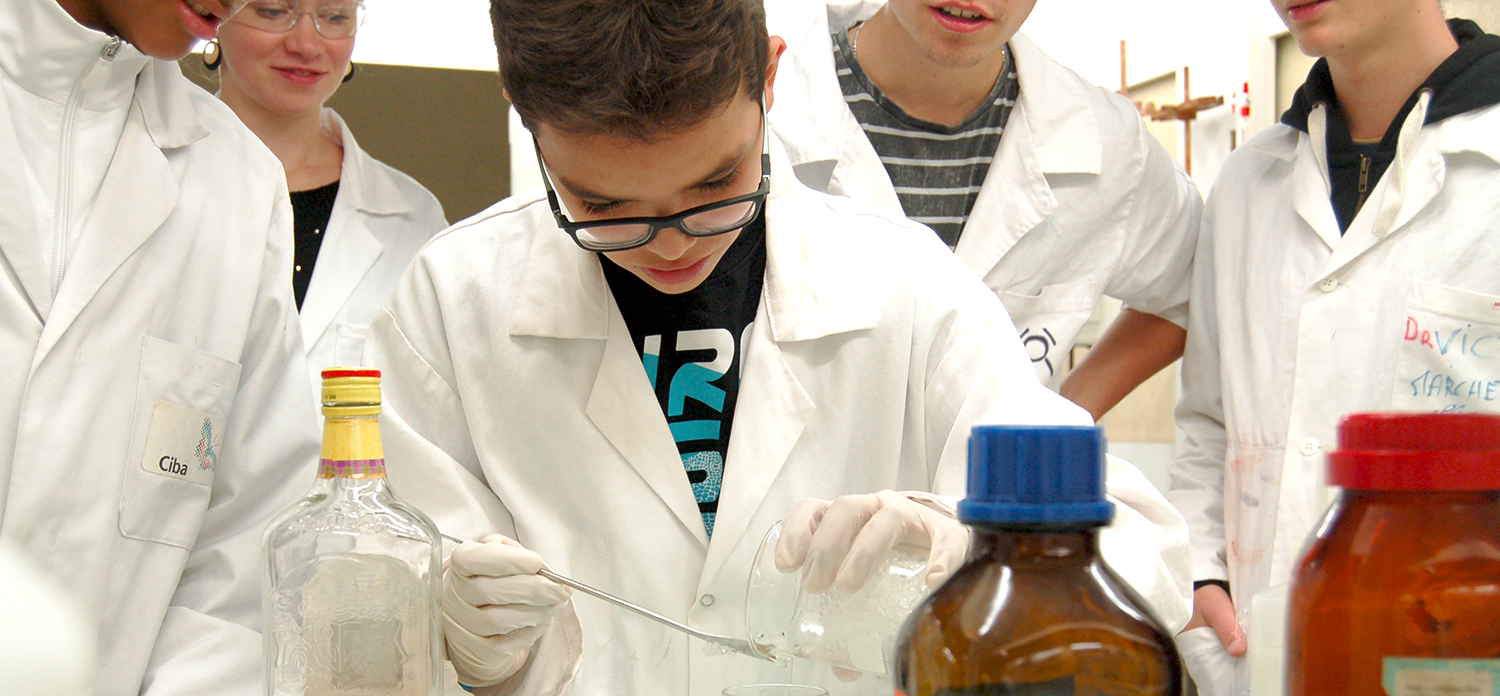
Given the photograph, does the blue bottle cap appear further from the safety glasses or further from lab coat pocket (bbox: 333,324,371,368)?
the safety glasses

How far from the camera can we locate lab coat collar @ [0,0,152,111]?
4.03 ft

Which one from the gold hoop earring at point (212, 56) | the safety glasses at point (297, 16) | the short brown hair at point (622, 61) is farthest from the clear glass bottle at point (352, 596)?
the gold hoop earring at point (212, 56)

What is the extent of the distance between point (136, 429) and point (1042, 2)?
3225 millimetres

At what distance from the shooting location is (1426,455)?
1.40 feet

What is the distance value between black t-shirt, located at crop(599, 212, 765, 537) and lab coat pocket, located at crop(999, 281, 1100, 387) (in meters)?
0.79

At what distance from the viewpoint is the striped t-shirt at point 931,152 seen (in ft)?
6.17

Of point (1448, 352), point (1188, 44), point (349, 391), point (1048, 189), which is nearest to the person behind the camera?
point (349, 391)

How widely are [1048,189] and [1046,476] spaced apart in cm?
152

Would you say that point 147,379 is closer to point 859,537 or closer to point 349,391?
point 349,391

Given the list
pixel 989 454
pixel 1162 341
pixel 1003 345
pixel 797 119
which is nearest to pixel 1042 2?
pixel 1162 341

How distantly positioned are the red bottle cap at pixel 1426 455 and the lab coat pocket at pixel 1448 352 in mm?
1320

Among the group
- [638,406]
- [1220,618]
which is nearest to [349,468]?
[638,406]

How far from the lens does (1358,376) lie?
168 cm

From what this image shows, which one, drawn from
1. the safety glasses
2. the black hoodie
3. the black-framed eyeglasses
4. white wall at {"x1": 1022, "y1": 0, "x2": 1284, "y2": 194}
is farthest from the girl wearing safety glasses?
white wall at {"x1": 1022, "y1": 0, "x2": 1284, "y2": 194}
